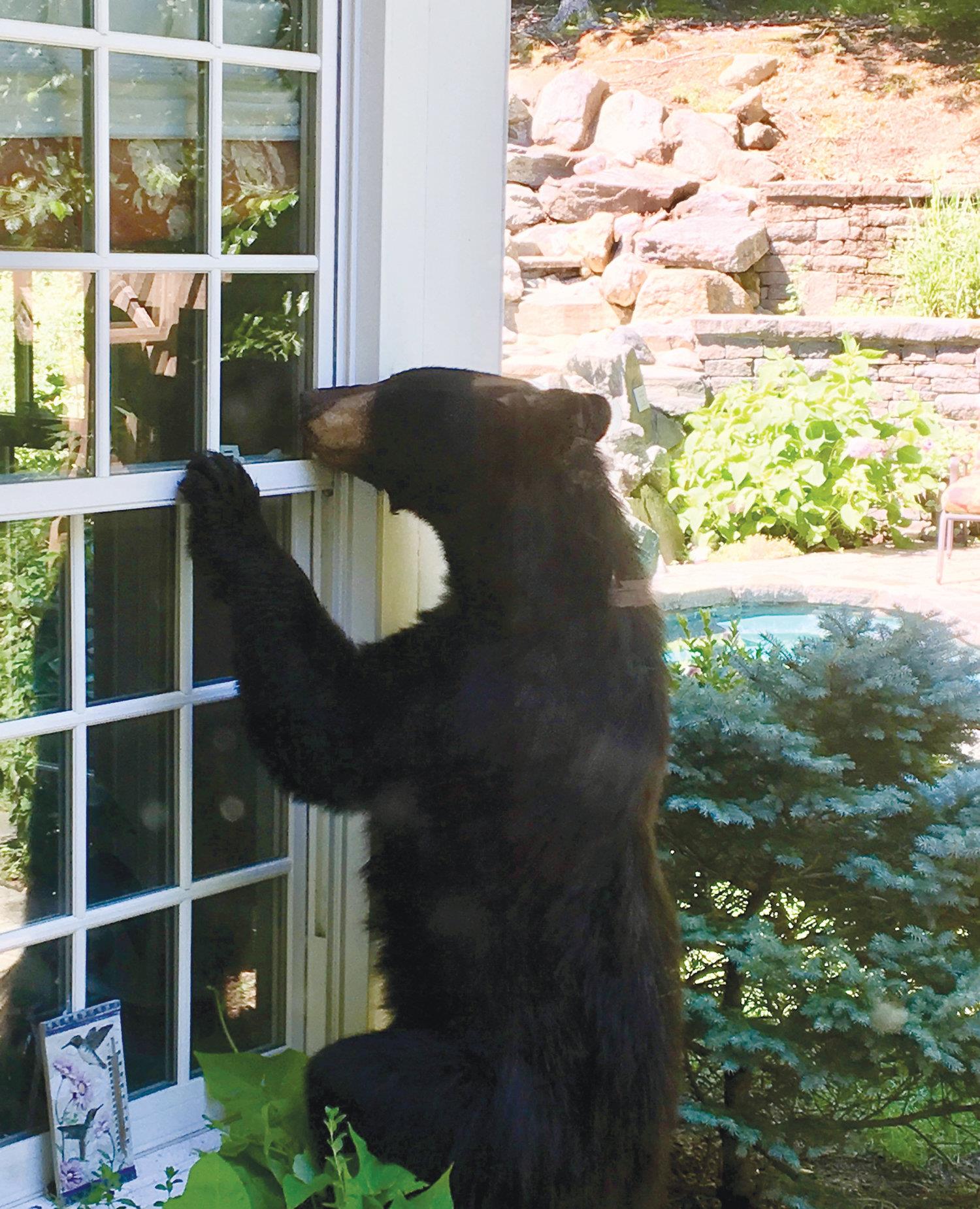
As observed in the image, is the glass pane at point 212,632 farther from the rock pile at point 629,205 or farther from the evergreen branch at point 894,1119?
the rock pile at point 629,205

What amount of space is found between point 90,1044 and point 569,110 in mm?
10346

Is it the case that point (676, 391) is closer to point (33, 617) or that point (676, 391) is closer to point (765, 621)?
point (765, 621)

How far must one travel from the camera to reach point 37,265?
160 cm

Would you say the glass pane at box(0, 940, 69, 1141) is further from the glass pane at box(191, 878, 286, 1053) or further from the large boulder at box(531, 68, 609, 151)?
the large boulder at box(531, 68, 609, 151)

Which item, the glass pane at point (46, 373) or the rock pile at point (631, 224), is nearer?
the glass pane at point (46, 373)

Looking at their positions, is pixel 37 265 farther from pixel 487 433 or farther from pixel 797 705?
pixel 797 705

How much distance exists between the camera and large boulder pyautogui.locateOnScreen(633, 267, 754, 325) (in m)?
10.2

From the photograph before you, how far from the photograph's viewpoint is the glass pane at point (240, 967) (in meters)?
1.93

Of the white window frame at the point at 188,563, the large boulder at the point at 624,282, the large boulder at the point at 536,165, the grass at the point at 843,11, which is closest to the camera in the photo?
the white window frame at the point at 188,563

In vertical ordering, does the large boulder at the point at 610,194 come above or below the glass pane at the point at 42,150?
above

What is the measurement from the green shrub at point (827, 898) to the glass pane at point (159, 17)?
1335 mm

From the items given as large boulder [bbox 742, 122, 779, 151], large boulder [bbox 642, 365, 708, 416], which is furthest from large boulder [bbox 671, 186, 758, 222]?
large boulder [bbox 642, 365, 708, 416]

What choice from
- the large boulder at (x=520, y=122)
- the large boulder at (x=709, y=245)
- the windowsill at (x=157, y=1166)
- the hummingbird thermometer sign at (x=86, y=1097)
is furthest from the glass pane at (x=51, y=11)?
the large boulder at (x=520, y=122)

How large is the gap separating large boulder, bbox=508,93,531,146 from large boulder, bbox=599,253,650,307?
66.3 inches
